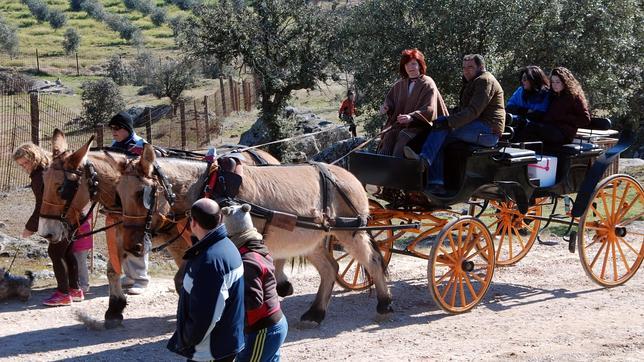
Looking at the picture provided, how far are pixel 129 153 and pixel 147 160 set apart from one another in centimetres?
84

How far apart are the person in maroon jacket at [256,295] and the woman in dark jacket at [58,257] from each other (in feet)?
11.6

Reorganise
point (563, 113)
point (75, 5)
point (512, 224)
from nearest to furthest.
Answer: point (563, 113) < point (512, 224) < point (75, 5)

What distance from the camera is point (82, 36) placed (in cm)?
6625

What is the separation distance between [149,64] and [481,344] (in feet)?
137

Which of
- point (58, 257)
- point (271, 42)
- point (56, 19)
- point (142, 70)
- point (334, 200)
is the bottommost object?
point (58, 257)

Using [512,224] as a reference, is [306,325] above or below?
below

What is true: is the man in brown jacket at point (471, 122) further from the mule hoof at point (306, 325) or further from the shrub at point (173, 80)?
the shrub at point (173, 80)

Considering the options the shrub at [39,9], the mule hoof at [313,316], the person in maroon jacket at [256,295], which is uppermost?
the shrub at [39,9]

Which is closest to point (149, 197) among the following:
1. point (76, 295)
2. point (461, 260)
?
point (76, 295)

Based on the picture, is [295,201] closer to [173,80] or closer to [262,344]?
[262,344]

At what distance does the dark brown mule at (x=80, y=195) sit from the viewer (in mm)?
7762

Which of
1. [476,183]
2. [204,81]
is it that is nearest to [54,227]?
[476,183]

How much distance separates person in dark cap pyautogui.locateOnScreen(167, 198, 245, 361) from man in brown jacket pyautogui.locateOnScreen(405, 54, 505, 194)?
14.0 ft

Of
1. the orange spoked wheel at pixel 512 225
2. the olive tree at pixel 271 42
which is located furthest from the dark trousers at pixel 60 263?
the olive tree at pixel 271 42
